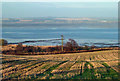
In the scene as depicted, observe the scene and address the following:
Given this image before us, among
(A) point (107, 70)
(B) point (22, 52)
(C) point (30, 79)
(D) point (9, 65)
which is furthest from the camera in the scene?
(B) point (22, 52)

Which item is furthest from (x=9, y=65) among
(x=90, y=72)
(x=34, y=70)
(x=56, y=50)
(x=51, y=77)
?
(x=56, y=50)

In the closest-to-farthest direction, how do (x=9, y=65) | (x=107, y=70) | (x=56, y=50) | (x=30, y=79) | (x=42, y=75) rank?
1. (x=30, y=79)
2. (x=42, y=75)
3. (x=107, y=70)
4. (x=9, y=65)
5. (x=56, y=50)

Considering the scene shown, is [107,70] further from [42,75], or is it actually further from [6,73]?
[6,73]

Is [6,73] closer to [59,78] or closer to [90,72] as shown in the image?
[59,78]

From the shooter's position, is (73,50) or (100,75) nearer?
(100,75)

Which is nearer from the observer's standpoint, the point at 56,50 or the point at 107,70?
the point at 107,70

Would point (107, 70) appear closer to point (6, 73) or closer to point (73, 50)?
point (6, 73)

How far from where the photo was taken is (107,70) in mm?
7523

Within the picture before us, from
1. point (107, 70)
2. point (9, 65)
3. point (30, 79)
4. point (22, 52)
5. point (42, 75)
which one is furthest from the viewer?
point (22, 52)

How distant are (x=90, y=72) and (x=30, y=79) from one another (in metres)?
1.91

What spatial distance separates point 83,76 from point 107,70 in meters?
1.22

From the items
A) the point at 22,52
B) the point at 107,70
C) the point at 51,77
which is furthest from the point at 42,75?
the point at 22,52

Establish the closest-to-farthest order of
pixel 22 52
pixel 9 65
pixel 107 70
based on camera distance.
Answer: pixel 107 70, pixel 9 65, pixel 22 52

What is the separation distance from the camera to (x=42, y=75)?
6855mm
